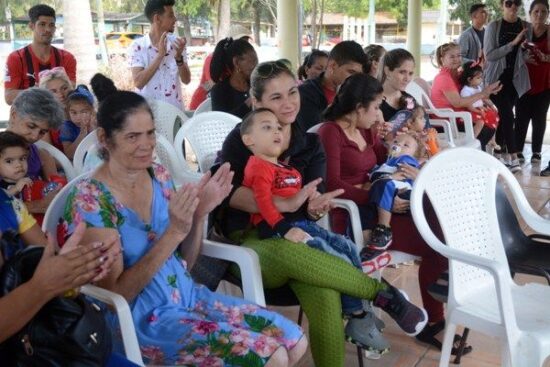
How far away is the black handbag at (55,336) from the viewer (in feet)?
3.98


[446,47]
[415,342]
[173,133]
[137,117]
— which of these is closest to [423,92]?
[446,47]

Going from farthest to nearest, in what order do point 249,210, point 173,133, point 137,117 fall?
1. point 173,133
2. point 249,210
3. point 137,117

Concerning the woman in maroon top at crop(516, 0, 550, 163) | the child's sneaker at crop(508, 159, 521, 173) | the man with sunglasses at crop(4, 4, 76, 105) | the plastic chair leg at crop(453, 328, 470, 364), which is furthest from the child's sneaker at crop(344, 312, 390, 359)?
the woman in maroon top at crop(516, 0, 550, 163)

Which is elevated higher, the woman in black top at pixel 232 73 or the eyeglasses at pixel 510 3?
the eyeglasses at pixel 510 3

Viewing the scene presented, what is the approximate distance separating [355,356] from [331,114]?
1106 mm

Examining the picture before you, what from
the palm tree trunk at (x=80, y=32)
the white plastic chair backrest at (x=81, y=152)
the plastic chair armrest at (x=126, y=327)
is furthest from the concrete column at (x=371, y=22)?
the plastic chair armrest at (x=126, y=327)

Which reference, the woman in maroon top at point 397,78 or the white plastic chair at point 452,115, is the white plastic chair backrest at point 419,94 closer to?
the white plastic chair at point 452,115

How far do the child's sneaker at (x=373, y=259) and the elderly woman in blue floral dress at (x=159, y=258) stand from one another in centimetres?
70

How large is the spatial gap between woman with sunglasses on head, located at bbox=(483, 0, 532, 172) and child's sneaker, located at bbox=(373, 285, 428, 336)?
418cm

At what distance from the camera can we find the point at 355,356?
8.39 feet

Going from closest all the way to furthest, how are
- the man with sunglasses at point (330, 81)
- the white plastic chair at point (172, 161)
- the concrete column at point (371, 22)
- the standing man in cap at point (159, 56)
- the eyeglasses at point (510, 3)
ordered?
the white plastic chair at point (172, 161)
the man with sunglasses at point (330, 81)
the standing man in cap at point (159, 56)
the eyeglasses at point (510, 3)
the concrete column at point (371, 22)

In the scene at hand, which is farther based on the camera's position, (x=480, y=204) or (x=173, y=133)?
(x=173, y=133)

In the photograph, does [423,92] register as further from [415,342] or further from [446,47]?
[415,342]

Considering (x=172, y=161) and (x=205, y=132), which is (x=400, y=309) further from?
(x=205, y=132)
